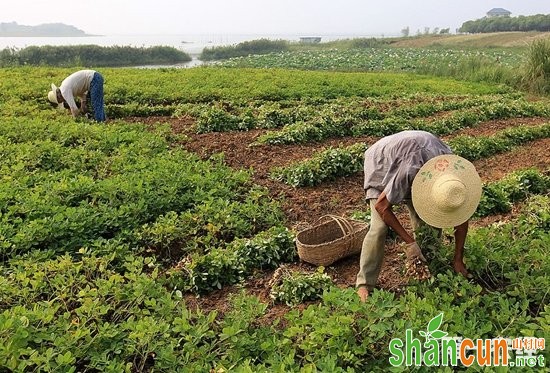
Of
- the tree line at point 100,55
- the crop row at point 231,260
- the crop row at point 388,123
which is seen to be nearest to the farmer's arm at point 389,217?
the crop row at point 231,260

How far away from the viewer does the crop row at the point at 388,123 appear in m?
9.39

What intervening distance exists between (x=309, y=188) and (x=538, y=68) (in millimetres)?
15029

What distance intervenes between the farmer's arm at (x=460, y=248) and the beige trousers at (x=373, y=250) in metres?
0.43

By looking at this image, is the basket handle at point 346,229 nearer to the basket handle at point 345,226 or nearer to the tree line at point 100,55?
the basket handle at point 345,226

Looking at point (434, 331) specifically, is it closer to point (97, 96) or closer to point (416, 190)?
point (416, 190)

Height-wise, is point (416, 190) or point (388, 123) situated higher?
point (416, 190)

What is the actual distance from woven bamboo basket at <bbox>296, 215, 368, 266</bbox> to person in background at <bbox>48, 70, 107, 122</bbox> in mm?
6372

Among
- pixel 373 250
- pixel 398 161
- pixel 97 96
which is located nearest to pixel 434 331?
pixel 373 250

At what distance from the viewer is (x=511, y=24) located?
8594 centimetres

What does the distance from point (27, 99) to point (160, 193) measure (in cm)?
820

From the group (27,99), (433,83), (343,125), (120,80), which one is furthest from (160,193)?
(433,83)

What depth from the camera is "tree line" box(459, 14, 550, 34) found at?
78.6 m

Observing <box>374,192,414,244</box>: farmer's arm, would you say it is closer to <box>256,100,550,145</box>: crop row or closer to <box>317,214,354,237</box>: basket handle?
<box>317,214,354,237</box>: basket handle

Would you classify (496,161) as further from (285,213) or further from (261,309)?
(261,309)
